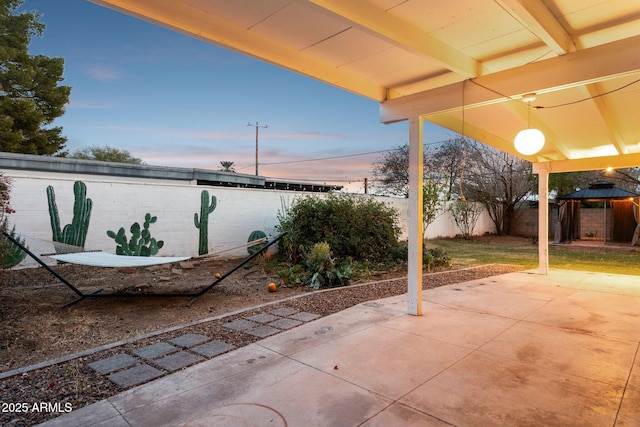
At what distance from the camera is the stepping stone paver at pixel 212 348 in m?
2.76

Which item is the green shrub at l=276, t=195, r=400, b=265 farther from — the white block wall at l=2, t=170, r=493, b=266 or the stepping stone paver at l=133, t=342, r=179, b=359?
the stepping stone paver at l=133, t=342, r=179, b=359

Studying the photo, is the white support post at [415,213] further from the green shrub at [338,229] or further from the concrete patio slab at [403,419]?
the green shrub at [338,229]

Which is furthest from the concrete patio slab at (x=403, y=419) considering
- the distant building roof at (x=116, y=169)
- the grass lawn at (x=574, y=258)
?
the distant building roof at (x=116, y=169)

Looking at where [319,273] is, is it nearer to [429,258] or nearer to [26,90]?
[429,258]

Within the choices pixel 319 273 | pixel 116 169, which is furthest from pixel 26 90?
pixel 319 273

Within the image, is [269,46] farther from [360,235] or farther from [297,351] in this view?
[360,235]

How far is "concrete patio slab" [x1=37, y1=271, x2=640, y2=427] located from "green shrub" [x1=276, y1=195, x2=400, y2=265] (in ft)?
10.4

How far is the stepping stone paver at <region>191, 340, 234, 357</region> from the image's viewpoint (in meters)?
2.76

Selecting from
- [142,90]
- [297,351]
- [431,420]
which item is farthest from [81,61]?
[431,420]

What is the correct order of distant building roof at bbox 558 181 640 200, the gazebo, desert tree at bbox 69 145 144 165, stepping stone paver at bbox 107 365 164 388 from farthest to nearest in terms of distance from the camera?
desert tree at bbox 69 145 144 165 < the gazebo < distant building roof at bbox 558 181 640 200 < stepping stone paver at bbox 107 365 164 388

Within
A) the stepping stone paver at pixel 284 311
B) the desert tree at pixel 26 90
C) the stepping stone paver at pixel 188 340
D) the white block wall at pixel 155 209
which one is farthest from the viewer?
the desert tree at pixel 26 90

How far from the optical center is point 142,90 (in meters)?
10.7

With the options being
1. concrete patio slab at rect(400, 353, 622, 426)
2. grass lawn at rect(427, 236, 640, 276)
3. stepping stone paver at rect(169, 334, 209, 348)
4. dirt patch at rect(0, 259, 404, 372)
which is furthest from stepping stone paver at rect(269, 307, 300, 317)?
grass lawn at rect(427, 236, 640, 276)

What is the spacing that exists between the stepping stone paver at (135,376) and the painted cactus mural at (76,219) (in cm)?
477
